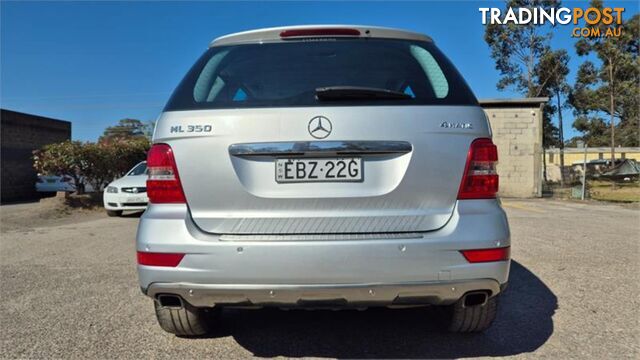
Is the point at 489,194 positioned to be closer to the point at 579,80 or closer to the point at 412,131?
the point at 412,131

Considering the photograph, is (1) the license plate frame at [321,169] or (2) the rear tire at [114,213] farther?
(2) the rear tire at [114,213]

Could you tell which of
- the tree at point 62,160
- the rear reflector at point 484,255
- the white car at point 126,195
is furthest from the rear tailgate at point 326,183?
the tree at point 62,160

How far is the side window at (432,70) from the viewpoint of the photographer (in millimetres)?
2482

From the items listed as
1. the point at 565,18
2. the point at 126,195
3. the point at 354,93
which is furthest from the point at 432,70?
the point at 565,18

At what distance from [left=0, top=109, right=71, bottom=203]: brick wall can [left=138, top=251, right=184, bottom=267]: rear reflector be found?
19.4 meters

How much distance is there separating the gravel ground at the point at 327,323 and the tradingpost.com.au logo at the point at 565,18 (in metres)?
26.4

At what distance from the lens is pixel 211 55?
2.72m

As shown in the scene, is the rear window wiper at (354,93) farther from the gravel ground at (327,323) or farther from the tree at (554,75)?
the tree at (554,75)

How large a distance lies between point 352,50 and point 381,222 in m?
0.98

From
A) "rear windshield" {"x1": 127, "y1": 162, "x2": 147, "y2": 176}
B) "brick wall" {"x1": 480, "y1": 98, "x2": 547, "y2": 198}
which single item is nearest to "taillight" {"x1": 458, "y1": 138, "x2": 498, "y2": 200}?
"rear windshield" {"x1": 127, "y1": 162, "x2": 147, "y2": 176}

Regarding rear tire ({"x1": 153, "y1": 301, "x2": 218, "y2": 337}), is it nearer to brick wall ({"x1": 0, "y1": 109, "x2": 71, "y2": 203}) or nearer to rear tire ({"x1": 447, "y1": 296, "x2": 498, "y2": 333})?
rear tire ({"x1": 447, "y1": 296, "x2": 498, "y2": 333})

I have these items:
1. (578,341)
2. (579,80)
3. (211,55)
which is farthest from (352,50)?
(579,80)

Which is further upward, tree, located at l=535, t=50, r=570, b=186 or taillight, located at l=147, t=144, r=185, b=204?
tree, located at l=535, t=50, r=570, b=186

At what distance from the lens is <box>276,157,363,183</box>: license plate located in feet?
7.60
